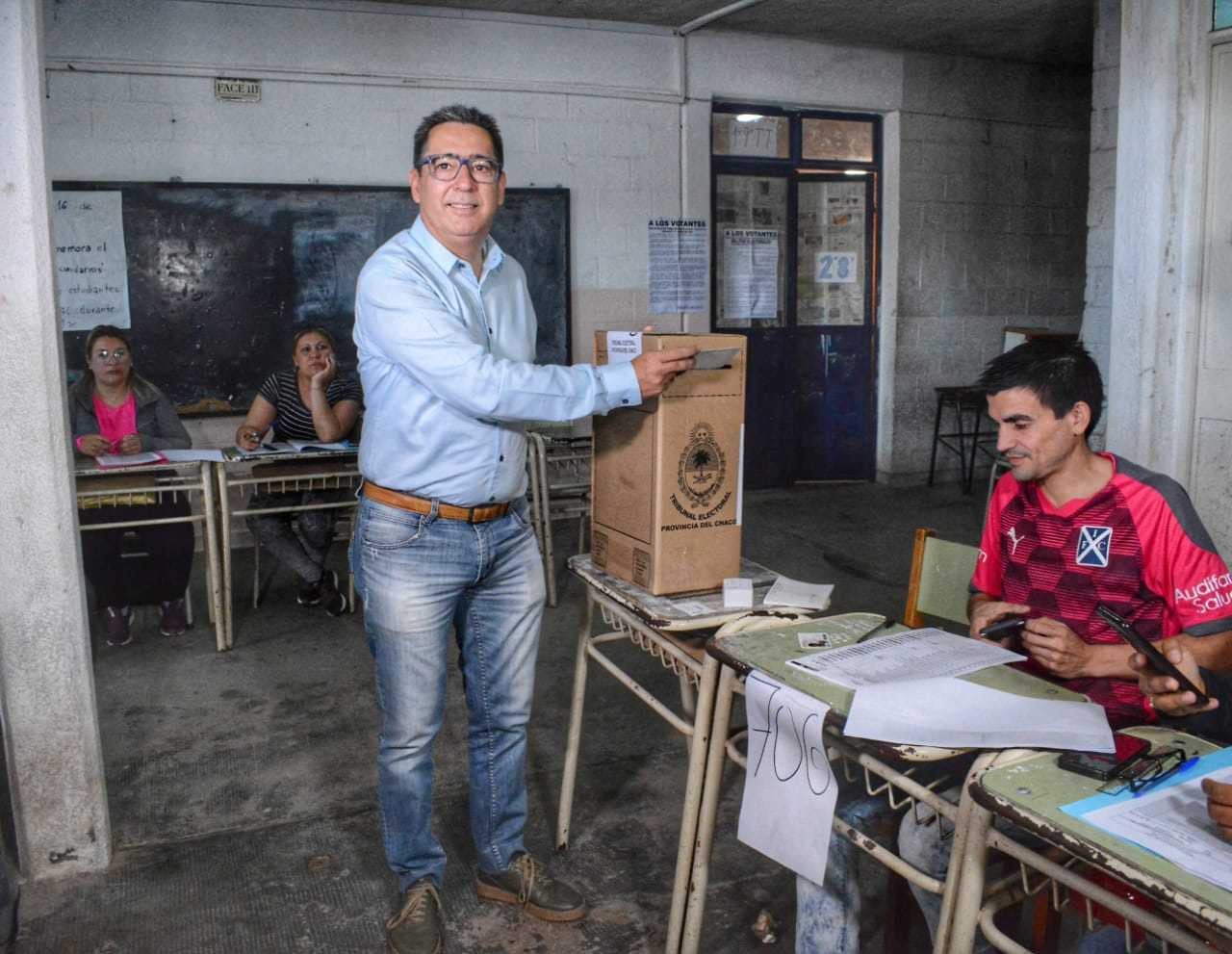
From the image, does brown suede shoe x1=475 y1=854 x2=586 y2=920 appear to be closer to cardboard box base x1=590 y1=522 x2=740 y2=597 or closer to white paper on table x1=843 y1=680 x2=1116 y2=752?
cardboard box base x1=590 y1=522 x2=740 y2=597

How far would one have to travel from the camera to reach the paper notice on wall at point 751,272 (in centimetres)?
652

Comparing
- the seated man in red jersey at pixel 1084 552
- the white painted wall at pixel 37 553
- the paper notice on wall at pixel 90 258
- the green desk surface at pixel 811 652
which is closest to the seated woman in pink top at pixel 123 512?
the paper notice on wall at pixel 90 258

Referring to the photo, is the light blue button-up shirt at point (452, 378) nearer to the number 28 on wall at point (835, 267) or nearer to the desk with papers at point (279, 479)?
the desk with papers at point (279, 479)

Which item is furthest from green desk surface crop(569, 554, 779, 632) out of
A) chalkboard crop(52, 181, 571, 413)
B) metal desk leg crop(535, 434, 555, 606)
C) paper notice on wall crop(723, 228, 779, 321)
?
paper notice on wall crop(723, 228, 779, 321)

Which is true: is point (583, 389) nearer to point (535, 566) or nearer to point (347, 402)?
point (535, 566)

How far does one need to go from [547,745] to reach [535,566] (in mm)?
1081

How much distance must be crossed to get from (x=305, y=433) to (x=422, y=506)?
2.61 metres

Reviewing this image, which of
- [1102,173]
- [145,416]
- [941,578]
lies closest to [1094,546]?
[941,578]

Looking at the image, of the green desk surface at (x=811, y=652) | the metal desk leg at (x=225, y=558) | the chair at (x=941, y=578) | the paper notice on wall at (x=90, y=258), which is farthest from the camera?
the paper notice on wall at (x=90, y=258)

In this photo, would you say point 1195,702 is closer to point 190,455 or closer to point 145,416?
point 190,455

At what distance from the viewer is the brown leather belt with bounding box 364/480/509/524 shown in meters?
1.97

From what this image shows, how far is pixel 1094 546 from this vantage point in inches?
69.0

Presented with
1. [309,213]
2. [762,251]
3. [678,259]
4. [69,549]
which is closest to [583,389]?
[69,549]

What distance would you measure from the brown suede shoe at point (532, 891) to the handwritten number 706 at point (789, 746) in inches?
30.0
